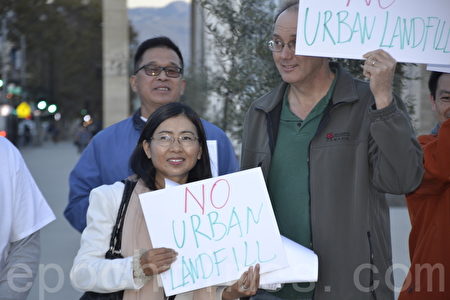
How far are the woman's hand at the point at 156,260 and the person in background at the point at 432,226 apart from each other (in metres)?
1.31

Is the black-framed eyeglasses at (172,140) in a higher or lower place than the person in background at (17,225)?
higher

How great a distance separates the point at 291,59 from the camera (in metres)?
3.96

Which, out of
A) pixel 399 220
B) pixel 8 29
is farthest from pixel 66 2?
pixel 399 220

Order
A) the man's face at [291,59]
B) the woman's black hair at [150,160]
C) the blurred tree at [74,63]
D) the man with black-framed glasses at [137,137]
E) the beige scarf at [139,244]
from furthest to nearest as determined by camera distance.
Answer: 1. the blurred tree at [74,63]
2. the man with black-framed glasses at [137,137]
3. the man's face at [291,59]
4. the woman's black hair at [150,160]
5. the beige scarf at [139,244]

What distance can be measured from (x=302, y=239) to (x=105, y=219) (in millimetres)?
910

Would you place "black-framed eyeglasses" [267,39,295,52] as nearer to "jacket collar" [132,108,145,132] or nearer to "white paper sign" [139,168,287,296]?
"white paper sign" [139,168,287,296]

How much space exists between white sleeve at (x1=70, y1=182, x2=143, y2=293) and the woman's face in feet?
0.68

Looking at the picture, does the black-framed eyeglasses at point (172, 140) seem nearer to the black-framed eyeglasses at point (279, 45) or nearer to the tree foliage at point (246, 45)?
the black-framed eyeglasses at point (279, 45)

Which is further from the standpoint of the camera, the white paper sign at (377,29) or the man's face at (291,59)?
the man's face at (291,59)

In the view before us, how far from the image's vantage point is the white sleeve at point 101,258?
3.48 m

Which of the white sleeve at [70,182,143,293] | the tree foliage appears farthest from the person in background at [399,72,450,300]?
the tree foliage

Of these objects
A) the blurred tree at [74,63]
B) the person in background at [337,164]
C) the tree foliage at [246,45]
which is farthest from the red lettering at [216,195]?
the blurred tree at [74,63]

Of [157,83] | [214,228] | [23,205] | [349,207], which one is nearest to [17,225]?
[23,205]

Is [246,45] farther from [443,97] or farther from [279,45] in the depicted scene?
[279,45]
